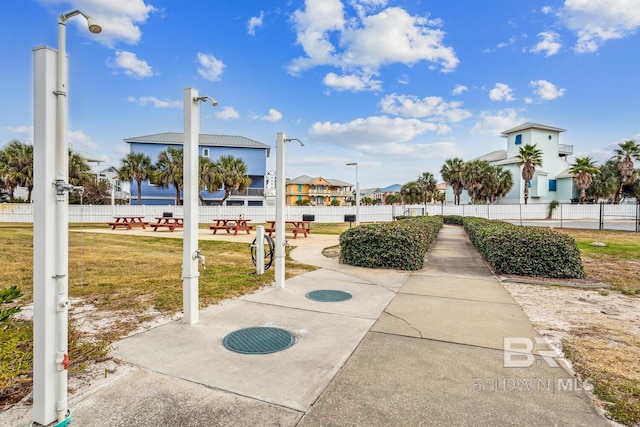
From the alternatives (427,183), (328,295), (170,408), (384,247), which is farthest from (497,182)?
(170,408)

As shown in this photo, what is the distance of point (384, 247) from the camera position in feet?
26.8

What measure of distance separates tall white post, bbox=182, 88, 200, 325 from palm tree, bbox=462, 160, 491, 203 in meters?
44.1

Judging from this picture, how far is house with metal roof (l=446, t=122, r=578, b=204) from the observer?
1699 inches

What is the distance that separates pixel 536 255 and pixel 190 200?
7066 mm

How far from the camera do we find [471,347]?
139 inches

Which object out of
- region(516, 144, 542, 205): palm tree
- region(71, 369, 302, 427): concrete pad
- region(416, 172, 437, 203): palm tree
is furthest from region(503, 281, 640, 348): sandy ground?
region(416, 172, 437, 203): palm tree

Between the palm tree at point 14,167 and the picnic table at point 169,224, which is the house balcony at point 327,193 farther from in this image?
the picnic table at point 169,224

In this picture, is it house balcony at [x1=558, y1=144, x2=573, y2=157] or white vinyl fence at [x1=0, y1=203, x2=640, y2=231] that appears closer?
white vinyl fence at [x1=0, y1=203, x2=640, y2=231]

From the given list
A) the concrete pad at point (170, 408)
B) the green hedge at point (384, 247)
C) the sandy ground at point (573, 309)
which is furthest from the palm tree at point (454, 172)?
the concrete pad at point (170, 408)

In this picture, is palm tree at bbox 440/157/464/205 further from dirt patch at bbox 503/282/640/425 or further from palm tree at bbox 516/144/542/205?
dirt patch at bbox 503/282/640/425

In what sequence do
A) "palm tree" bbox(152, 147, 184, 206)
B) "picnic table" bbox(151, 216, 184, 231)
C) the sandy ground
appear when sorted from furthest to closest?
"palm tree" bbox(152, 147, 184, 206) < "picnic table" bbox(151, 216, 184, 231) < the sandy ground

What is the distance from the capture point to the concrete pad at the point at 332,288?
488 cm

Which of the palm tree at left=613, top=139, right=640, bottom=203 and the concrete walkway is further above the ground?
the palm tree at left=613, top=139, right=640, bottom=203

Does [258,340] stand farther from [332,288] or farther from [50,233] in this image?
[332,288]
